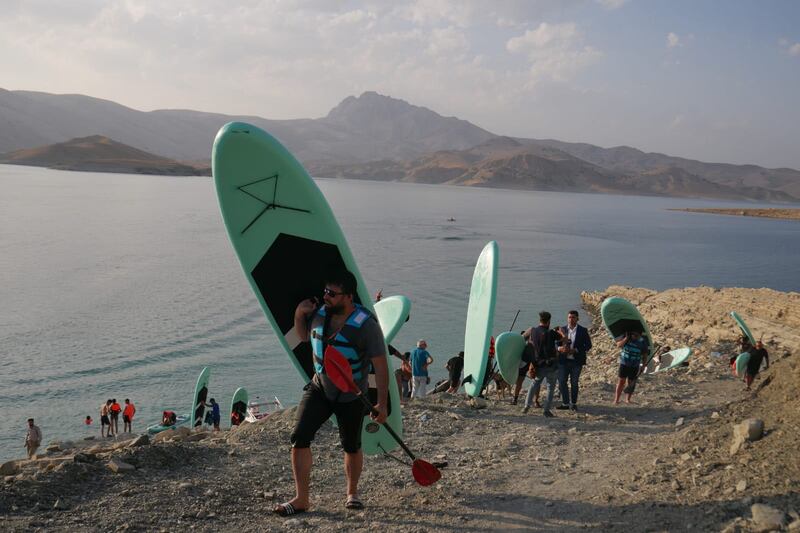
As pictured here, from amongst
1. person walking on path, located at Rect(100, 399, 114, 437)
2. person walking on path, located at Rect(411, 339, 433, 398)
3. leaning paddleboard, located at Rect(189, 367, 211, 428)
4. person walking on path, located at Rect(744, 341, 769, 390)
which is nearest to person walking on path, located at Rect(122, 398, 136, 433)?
person walking on path, located at Rect(100, 399, 114, 437)

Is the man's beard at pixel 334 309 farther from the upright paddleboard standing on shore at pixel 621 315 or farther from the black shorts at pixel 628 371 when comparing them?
the upright paddleboard standing on shore at pixel 621 315

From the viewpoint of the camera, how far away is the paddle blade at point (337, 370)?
4.45m

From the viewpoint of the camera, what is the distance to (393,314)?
8648mm

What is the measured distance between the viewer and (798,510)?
4016 mm

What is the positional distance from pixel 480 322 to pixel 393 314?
2761 mm

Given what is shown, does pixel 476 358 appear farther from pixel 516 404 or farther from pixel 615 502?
pixel 615 502

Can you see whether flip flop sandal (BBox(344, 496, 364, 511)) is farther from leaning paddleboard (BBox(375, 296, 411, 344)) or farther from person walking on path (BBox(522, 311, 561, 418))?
person walking on path (BBox(522, 311, 561, 418))

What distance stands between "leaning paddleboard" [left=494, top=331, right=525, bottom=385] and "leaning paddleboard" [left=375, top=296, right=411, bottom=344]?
89.2 inches

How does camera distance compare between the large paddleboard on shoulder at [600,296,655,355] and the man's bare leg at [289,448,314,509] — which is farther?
the large paddleboard on shoulder at [600,296,655,355]

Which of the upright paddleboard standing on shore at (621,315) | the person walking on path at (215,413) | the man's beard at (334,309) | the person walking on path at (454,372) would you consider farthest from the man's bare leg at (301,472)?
the person walking on path at (215,413)

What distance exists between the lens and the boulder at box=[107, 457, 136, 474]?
219 inches

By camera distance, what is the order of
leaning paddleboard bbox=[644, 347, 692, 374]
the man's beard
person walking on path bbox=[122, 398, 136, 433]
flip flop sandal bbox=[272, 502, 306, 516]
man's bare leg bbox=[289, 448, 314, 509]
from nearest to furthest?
the man's beard
man's bare leg bbox=[289, 448, 314, 509]
flip flop sandal bbox=[272, 502, 306, 516]
leaning paddleboard bbox=[644, 347, 692, 374]
person walking on path bbox=[122, 398, 136, 433]

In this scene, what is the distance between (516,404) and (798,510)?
603 cm

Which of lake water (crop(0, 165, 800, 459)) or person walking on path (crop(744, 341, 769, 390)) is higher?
person walking on path (crop(744, 341, 769, 390))
